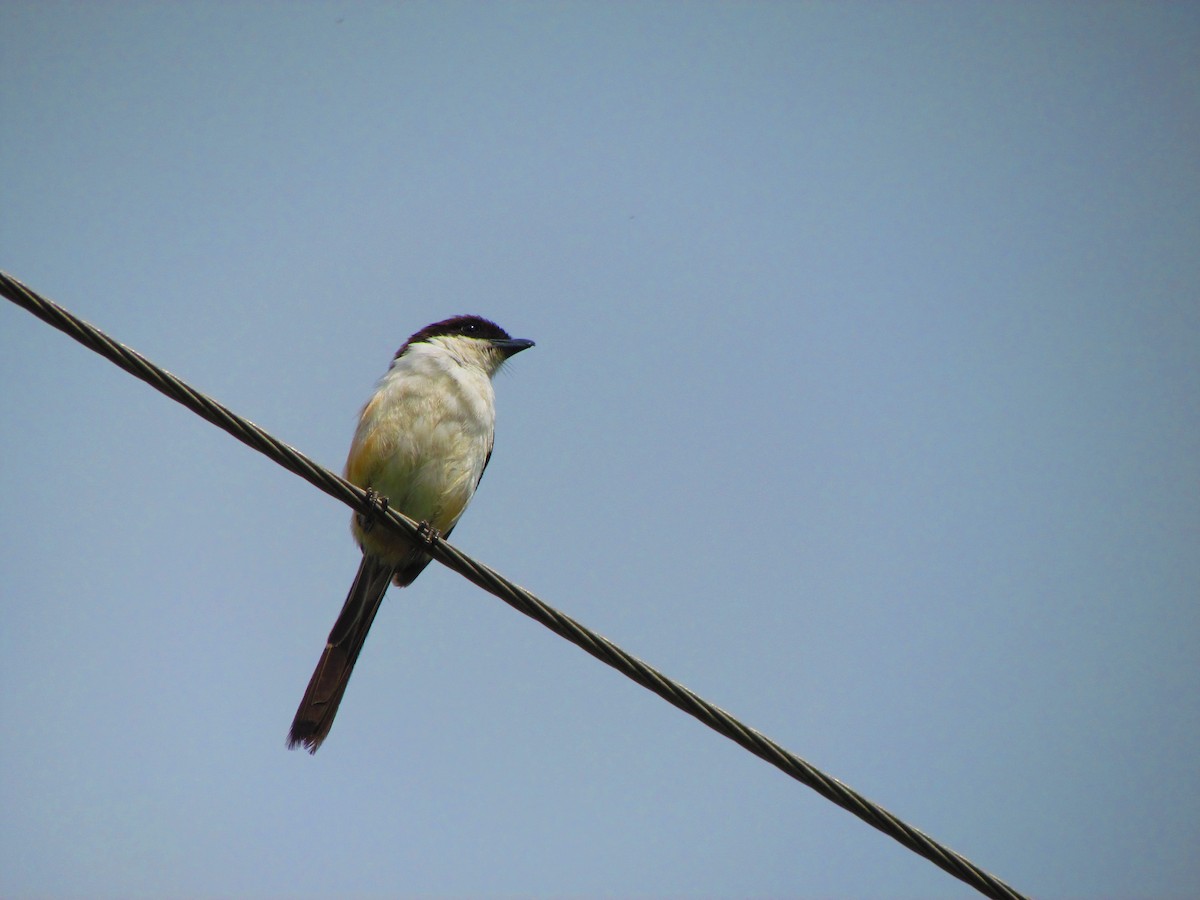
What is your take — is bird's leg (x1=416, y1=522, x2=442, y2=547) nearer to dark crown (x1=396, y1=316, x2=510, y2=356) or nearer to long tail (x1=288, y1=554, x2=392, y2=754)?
long tail (x1=288, y1=554, x2=392, y2=754)

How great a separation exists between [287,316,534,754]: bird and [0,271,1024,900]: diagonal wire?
2.05 meters

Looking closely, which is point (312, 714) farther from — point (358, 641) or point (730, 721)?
point (730, 721)

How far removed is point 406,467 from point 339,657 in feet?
3.54

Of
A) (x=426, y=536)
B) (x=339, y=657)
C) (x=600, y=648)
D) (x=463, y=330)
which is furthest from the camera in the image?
(x=463, y=330)

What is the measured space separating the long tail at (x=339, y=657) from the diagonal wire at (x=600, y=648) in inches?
84.1

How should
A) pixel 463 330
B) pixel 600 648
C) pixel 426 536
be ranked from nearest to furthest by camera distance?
pixel 600 648, pixel 426 536, pixel 463 330

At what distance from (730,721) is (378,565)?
312 centimetres

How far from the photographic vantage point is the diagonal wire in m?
3.03

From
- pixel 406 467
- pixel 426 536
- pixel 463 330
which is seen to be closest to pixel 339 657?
pixel 406 467

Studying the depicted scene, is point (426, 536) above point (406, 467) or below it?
below

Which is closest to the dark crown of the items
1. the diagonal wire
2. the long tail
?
the long tail

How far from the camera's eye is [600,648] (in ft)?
10.4

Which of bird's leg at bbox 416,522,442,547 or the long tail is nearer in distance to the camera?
bird's leg at bbox 416,522,442,547

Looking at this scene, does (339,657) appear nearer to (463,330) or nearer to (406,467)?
(406,467)
